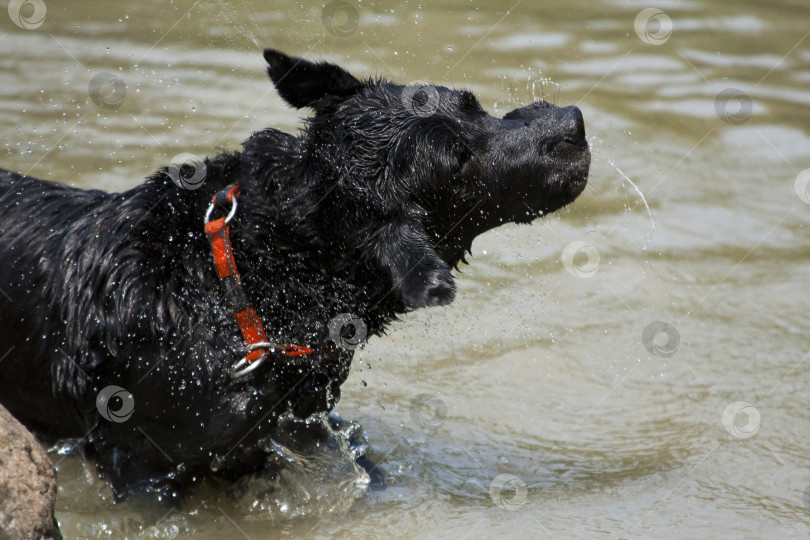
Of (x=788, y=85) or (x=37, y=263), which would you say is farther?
(x=788, y=85)

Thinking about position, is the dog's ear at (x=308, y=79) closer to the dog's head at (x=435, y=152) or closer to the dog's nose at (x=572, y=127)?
the dog's head at (x=435, y=152)

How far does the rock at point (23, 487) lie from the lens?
2.63 metres

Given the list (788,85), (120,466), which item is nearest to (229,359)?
(120,466)

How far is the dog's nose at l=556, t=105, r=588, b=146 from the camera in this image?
149 inches

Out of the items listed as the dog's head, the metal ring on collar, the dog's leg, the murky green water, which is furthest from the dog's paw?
the murky green water

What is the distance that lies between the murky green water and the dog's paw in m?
1.38

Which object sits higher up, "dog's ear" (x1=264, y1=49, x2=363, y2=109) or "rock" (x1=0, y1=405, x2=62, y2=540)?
"dog's ear" (x1=264, y1=49, x2=363, y2=109)

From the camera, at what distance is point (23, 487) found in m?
2.71

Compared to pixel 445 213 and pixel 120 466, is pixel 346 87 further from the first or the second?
pixel 120 466

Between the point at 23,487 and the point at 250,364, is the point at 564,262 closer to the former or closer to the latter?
the point at 250,364

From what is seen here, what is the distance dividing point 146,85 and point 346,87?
551 cm

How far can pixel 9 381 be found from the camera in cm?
391

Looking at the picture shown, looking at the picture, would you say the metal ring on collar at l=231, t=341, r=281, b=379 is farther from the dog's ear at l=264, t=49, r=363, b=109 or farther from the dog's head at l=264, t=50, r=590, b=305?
the dog's ear at l=264, t=49, r=363, b=109

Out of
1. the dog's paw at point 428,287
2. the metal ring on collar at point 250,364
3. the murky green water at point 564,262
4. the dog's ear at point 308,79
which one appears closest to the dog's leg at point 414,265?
the dog's paw at point 428,287
